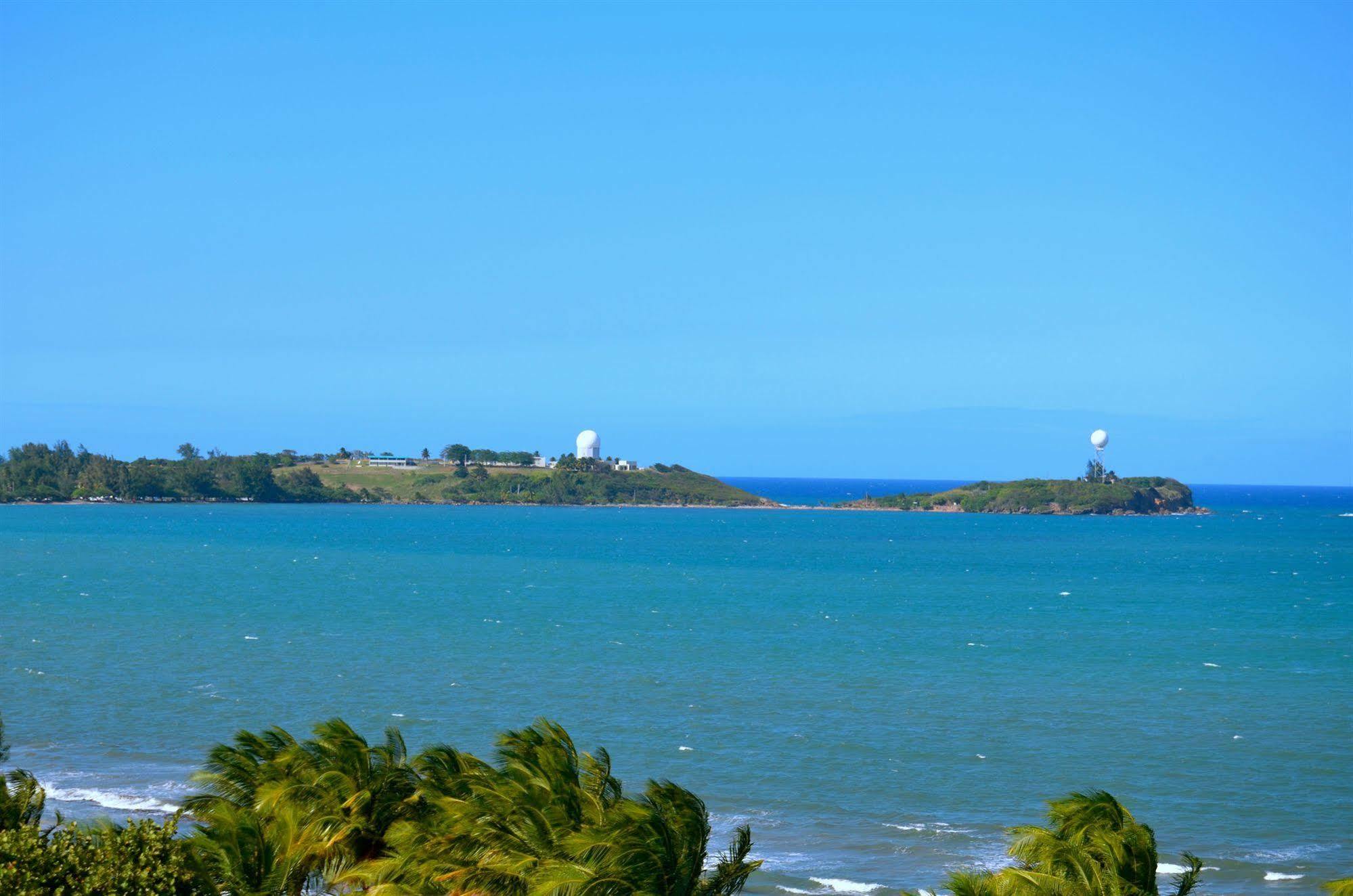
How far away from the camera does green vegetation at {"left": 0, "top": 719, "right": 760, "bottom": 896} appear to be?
12711 mm

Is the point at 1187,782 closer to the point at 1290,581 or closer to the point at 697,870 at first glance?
the point at 697,870

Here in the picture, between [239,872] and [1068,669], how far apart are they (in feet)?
124

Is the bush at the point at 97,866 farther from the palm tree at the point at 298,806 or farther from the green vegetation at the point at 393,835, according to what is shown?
the palm tree at the point at 298,806

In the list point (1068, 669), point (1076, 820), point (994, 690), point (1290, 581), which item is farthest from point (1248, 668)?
point (1290, 581)

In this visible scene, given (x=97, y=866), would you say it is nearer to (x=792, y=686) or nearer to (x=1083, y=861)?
(x=1083, y=861)

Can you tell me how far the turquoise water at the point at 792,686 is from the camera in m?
26.2

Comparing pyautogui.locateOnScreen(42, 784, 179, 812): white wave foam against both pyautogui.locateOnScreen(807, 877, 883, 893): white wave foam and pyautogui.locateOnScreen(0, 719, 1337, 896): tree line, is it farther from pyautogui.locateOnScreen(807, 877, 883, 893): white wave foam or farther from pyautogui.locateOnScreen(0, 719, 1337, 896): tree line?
pyautogui.locateOnScreen(807, 877, 883, 893): white wave foam

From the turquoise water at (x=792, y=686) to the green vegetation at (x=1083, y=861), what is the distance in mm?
7640

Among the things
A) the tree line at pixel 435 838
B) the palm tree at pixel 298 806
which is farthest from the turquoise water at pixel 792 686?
the palm tree at pixel 298 806

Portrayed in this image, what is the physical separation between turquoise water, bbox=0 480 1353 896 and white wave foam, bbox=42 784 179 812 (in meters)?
0.14

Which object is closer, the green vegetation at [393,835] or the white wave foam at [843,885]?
the green vegetation at [393,835]

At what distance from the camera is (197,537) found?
438ft

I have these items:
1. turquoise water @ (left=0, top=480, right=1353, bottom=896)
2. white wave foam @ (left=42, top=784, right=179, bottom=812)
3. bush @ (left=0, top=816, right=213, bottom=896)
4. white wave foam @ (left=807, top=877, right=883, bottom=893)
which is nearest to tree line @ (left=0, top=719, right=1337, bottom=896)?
bush @ (left=0, top=816, right=213, bottom=896)

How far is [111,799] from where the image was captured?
84.9ft
